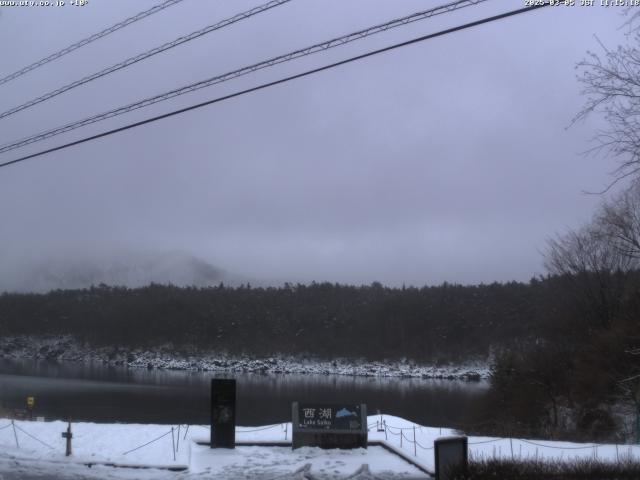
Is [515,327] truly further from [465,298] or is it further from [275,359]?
[275,359]

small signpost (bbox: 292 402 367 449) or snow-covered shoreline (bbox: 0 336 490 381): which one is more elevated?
small signpost (bbox: 292 402 367 449)

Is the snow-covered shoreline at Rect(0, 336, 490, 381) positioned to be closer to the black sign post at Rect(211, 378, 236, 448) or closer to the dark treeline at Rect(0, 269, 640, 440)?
the dark treeline at Rect(0, 269, 640, 440)

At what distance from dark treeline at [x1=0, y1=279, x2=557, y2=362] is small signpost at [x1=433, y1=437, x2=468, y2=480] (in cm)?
12615

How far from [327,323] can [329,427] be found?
161 metres

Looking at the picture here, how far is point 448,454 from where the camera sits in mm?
13188

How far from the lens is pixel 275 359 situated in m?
161

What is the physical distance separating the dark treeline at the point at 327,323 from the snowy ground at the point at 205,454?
4697 inches

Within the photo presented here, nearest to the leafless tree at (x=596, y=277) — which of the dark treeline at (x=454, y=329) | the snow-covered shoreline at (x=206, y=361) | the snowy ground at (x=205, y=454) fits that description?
the dark treeline at (x=454, y=329)

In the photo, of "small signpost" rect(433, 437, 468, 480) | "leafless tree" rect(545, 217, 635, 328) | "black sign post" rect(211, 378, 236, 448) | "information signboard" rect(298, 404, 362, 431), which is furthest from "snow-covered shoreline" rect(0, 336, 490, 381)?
"small signpost" rect(433, 437, 468, 480)

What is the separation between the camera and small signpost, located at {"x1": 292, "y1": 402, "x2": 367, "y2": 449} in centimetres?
1972

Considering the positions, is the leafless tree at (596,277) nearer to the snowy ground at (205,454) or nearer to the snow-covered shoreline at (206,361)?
the snowy ground at (205,454)

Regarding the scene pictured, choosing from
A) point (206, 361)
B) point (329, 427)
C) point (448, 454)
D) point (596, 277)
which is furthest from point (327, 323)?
point (448, 454)

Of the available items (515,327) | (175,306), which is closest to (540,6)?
(515,327)

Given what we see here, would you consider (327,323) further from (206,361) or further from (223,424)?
(223,424)
